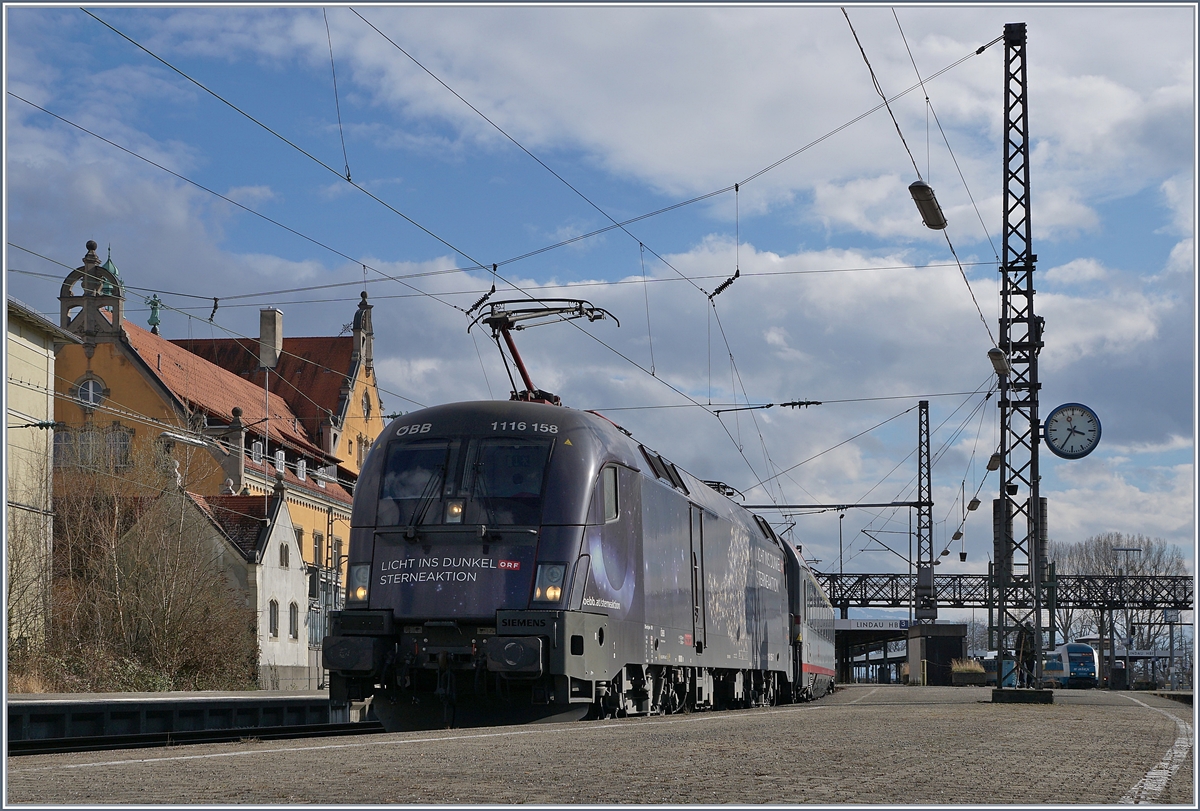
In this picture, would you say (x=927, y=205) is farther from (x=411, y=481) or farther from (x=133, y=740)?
(x=133, y=740)

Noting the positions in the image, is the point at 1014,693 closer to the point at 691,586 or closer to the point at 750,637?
the point at 750,637

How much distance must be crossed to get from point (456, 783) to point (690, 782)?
1450 mm

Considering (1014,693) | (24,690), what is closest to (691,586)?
(1014,693)

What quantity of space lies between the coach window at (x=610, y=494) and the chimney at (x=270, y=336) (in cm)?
6051

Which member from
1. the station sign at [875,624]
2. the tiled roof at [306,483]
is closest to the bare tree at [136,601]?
the tiled roof at [306,483]

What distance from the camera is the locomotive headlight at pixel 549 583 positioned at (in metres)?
16.0

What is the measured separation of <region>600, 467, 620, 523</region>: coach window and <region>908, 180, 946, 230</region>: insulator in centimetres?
624

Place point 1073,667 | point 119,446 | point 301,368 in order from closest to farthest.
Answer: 1. point 119,446
2. point 1073,667
3. point 301,368

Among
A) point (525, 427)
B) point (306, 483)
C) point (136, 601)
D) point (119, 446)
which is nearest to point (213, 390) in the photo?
point (306, 483)

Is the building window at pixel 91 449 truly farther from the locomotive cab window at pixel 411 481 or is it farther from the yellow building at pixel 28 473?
the locomotive cab window at pixel 411 481

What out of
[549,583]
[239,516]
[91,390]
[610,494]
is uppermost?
[91,390]

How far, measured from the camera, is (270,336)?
7644 cm

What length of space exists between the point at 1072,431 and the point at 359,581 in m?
15.9

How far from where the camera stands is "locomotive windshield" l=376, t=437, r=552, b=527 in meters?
16.5
